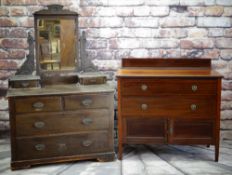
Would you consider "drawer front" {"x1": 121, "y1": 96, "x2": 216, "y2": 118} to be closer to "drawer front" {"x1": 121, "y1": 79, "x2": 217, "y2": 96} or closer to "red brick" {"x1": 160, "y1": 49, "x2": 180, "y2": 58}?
"drawer front" {"x1": 121, "y1": 79, "x2": 217, "y2": 96}

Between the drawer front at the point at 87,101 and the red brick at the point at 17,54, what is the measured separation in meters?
0.97

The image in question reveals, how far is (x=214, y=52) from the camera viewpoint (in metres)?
3.41

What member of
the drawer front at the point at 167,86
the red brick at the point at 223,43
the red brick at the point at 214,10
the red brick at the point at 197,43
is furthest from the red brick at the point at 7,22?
the red brick at the point at 223,43

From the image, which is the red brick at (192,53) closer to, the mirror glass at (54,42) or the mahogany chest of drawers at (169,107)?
the mahogany chest of drawers at (169,107)

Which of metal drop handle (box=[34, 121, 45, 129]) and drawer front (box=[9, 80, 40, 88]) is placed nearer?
metal drop handle (box=[34, 121, 45, 129])

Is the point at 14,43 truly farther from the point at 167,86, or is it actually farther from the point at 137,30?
the point at 167,86

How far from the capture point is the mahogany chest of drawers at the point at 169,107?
2.79 metres

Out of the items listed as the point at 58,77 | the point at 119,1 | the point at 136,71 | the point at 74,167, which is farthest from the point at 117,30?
the point at 74,167

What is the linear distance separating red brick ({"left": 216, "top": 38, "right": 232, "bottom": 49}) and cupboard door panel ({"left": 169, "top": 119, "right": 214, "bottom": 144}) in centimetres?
101

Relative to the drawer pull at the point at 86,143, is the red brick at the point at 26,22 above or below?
above

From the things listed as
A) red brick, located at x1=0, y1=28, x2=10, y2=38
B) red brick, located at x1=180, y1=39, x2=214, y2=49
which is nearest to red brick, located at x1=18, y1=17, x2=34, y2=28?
red brick, located at x1=0, y1=28, x2=10, y2=38

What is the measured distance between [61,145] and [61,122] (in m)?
0.21

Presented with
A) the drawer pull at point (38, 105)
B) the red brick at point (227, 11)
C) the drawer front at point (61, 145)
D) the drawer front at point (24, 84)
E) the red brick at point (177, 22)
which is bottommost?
the drawer front at point (61, 145)

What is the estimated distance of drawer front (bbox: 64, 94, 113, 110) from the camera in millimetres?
2783
